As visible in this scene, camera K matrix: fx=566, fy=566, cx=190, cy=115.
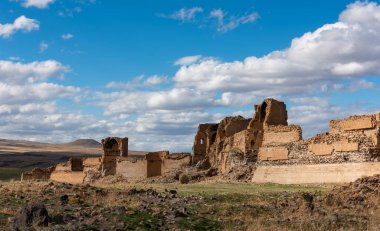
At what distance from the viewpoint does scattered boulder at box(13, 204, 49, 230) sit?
15.7 m

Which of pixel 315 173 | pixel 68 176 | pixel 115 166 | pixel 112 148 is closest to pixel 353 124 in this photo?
pixel 315 173

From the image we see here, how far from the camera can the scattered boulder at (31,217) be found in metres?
15.7

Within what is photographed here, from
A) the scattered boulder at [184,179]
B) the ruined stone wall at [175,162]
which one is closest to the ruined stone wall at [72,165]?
the ruined stone wall at [175,162]

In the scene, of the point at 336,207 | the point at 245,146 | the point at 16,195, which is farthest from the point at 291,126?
the point at 16,195

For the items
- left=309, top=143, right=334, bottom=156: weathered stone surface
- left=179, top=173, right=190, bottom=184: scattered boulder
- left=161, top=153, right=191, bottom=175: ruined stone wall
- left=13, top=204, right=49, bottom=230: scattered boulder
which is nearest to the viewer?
left=13, top=204, right=49, bottom=230: scattered boulder

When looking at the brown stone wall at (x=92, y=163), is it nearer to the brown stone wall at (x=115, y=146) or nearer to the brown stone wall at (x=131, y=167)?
the brown stone wall at (x=115, y=146)

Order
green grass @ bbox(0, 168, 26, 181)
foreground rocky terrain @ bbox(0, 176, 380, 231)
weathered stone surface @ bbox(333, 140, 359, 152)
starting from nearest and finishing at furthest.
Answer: foreground rocky terrain @ bbox(0, 176, 380, 231) → weathered stone surface @ bbox(333, 140, 359, 152) → green grass @ bbox(0, 168, 26, 181)

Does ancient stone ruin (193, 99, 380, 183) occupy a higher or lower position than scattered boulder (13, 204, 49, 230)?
higher

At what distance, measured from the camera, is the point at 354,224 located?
17.0m

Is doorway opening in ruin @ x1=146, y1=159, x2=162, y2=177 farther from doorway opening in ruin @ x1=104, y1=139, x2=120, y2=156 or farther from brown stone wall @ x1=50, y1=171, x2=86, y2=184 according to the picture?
brown stone wall @ x1=50, y1=171, x2=86, y2=184

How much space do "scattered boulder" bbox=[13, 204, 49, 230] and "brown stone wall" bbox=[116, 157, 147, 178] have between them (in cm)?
3564

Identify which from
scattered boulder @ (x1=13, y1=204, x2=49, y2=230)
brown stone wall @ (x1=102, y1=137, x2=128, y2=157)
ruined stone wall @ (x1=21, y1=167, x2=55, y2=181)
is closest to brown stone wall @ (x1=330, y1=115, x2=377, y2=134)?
scattered boulder @ (x1=13, y1=204, x2=49, y2=230)

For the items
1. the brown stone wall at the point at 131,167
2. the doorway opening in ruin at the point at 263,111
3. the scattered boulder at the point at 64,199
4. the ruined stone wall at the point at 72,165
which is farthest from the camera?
the ruined stone wall at the point at 72,165

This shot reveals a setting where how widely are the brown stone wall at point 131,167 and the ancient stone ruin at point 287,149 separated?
4.95 m
